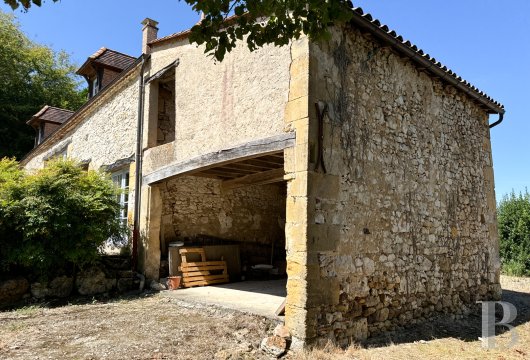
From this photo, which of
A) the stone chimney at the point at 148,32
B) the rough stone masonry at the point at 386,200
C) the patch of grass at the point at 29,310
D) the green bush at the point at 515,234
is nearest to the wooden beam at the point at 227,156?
the rough stone masonry at the point at 386,200

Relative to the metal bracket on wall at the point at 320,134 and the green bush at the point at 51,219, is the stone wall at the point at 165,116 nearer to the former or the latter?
the green bush at the point at 51,219

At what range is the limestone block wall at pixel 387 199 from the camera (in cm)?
495

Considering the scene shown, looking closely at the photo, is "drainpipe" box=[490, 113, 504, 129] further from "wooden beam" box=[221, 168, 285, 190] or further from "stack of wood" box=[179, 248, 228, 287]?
"stack of wood" box=[179, 248, 228, 287]

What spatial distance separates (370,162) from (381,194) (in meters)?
0.53

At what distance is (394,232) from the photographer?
589 cm

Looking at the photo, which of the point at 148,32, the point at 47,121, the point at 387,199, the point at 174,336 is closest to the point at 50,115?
the point at 47,121

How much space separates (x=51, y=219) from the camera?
709cm

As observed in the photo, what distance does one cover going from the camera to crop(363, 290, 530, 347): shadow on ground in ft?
17.8

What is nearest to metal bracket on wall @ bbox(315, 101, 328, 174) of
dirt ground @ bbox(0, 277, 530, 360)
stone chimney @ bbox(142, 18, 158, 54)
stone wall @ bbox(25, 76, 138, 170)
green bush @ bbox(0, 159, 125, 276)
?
dirt ground @ bbox(0, 277, 530, 360)

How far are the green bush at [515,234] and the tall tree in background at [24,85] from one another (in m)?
21.3

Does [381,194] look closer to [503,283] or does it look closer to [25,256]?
[25,256]

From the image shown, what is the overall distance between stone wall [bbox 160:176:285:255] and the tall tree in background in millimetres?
15040

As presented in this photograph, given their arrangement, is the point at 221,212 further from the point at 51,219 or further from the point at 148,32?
the point at 148,32

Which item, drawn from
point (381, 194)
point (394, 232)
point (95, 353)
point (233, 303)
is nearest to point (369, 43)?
point (381, 194)
